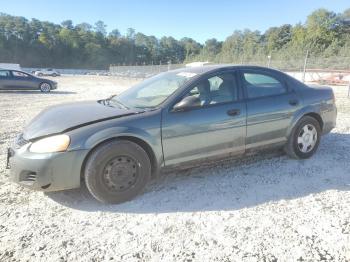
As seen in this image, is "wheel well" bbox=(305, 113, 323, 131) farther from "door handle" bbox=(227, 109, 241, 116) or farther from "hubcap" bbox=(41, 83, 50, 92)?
"hubcap" bbox=(41, 83, 50, 92)

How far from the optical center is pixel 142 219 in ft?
11.0

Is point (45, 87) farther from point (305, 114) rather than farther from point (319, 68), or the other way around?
point (319, 68)

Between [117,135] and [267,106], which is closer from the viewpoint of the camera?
[117,135]

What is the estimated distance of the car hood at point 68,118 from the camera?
11.7ft

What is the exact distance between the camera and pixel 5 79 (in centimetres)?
1664

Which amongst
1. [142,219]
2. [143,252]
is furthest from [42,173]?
[143,252]

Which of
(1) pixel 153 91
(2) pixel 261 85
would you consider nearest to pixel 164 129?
(1) pixel 153 91

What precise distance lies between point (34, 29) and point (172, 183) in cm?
12865

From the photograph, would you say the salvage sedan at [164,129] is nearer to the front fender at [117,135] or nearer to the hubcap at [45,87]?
the front fender at [117,135]

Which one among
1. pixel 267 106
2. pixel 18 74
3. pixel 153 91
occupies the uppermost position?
pixel 153 91

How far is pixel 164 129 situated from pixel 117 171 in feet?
2.27

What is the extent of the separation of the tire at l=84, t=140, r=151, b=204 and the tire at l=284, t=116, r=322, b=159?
7.57 ft

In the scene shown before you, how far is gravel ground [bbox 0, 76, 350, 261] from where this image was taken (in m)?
2.81

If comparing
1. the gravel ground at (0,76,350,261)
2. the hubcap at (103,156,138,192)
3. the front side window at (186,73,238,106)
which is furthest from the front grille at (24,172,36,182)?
Result: the front side window at (186,73,238,106)
